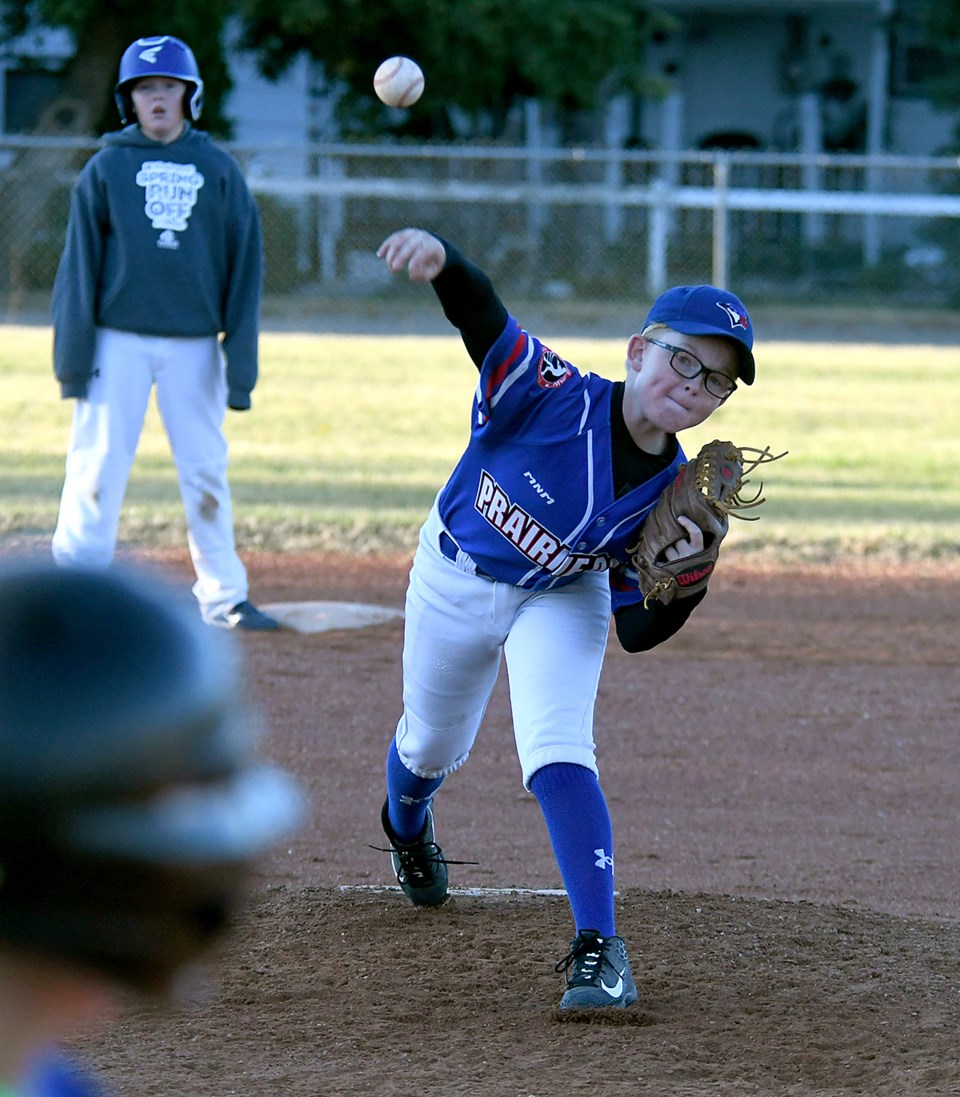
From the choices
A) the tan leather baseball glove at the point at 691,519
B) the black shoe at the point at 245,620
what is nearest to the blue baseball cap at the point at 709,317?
the tan leather baseball glove at the point at 691,519

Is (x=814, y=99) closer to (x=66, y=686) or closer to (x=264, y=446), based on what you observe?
(x=264, y=446)

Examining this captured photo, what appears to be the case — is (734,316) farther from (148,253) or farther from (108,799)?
(148,253)

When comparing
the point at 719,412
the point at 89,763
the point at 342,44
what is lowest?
the point at 719,412

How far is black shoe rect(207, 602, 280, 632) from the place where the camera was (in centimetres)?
710

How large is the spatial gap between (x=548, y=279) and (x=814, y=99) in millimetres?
8497

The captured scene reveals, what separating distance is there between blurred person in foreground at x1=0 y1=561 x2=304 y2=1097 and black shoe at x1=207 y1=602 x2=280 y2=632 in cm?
610

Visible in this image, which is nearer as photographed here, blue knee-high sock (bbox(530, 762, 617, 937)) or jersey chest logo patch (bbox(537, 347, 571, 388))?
blue knee-high sock (bbox(530, 762, 617, 937))

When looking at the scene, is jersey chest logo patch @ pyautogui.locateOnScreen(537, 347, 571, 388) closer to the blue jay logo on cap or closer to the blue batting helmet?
the blue jay logo on cap

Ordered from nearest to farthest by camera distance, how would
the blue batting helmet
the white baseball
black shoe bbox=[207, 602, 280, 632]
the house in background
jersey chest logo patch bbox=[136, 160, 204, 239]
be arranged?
the white baseball → the blue batting helmet → jersey chest logo patch bbox=[136, 160, 204, 239] → black shoe bbox=[207, 602, 280, 632] → the house in background

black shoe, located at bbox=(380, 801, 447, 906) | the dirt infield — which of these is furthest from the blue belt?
the dirt infield

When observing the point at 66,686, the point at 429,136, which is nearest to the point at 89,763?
the point at 66,686

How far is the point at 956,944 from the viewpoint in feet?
13.3

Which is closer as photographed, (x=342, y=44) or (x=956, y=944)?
A: (x=956, y=944)

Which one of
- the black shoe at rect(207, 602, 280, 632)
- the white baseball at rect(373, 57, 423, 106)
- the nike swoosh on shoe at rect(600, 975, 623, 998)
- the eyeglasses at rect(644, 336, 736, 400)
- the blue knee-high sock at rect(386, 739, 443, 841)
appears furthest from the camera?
the black shoe at rect(207, 602, 280, 632)
